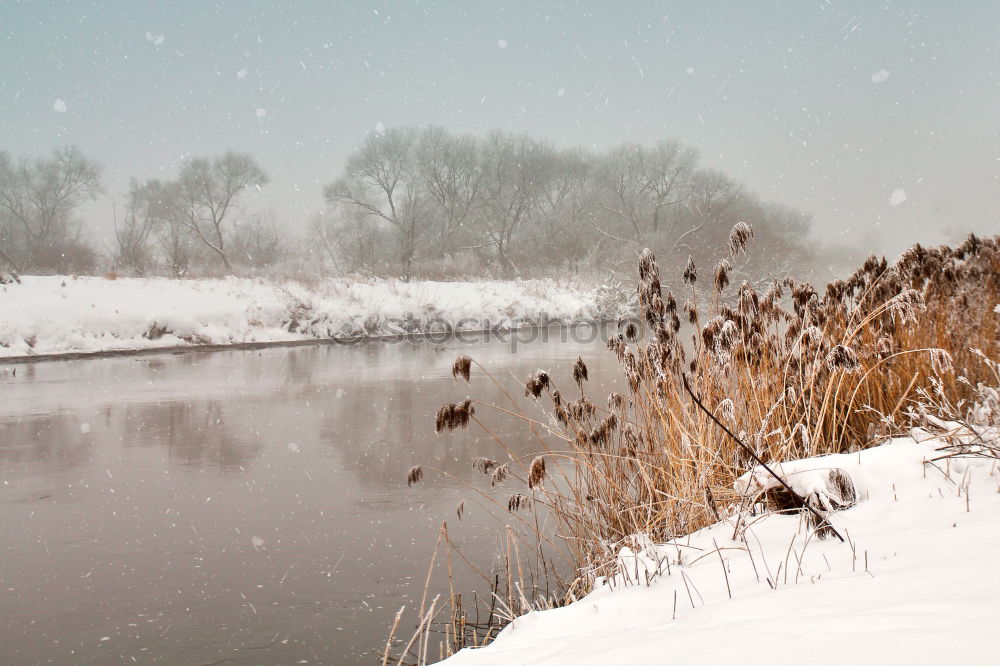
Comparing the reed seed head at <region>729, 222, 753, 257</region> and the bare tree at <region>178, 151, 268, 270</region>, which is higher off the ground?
the bare tree at <region>178, 151, 268, 270</region>

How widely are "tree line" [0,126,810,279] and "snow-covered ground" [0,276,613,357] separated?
1868cm

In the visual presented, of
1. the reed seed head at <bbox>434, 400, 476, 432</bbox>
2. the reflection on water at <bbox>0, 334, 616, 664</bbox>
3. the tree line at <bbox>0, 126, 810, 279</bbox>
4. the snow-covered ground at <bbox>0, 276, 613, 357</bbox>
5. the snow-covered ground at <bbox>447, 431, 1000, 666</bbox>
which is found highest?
the tree line at <bbox>0, 126, 810, 279</bbox>

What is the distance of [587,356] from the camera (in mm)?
14281

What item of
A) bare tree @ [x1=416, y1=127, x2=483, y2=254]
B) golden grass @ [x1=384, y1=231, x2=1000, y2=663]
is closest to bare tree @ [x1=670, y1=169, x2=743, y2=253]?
bare tree @ [x1=416, y1=127, x2=483, y2=254]

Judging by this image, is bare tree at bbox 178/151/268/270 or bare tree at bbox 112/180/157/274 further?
bare tree at bbox 178/151/268/270

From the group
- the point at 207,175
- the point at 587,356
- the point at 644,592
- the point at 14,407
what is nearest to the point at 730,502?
the point at 644,592

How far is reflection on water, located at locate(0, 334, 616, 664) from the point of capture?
3.14m

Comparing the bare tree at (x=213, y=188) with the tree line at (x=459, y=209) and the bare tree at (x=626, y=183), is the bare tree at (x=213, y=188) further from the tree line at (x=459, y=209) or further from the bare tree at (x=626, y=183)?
the bare tree at (x=626, y=183)

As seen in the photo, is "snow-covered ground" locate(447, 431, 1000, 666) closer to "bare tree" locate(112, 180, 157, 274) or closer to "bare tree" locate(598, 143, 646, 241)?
"bare tree" locate(112, 180, 157, 274)

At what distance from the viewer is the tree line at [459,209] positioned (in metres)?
46.5

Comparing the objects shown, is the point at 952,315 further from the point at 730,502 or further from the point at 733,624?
the point at 733,624

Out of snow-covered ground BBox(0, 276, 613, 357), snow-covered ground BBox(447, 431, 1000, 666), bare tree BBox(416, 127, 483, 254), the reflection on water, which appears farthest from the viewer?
bare tree BBox(416, 127, 483, 254)

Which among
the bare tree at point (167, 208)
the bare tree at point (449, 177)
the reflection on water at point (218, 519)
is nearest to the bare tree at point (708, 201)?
the bare tree at point (449, 177)

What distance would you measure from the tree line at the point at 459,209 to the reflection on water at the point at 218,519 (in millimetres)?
36218
